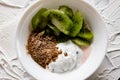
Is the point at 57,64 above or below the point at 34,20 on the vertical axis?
below

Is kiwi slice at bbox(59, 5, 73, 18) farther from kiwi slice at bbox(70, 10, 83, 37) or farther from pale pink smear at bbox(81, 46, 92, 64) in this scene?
pale pink smear at bbox(81, 46, 92, 64)

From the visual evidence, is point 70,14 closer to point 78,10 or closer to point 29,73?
point 78,10

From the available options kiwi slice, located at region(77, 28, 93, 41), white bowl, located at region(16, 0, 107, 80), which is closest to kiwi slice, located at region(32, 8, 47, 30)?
white bowl, located at region(16, 0, 107, 80)

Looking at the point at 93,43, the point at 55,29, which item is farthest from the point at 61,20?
the point at 93,43

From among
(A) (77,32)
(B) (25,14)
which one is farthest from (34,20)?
(A) (77,32)

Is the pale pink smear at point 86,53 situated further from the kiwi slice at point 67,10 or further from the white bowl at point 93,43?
the kiwi slice at point 67,10
